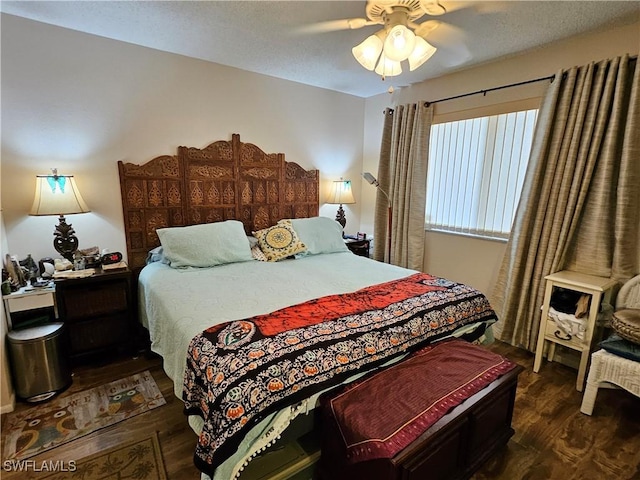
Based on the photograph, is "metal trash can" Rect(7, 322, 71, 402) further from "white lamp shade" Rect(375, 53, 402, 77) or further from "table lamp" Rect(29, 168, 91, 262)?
"white lamp shade" Rect(375, 53, 402, 77)

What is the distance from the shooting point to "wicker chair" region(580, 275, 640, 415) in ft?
6.08

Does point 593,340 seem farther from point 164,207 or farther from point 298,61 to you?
point 164,207

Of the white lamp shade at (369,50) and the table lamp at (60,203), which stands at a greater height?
the white lamp shade at (369,50)

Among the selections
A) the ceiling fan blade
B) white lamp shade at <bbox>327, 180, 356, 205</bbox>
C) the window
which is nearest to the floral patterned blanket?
the window

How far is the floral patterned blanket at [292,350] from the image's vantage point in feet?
4.04

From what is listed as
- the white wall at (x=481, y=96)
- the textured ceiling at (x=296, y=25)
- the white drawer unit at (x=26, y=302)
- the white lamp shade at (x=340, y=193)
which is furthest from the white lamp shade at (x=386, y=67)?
the white drawer unit at (x=26, y=302)

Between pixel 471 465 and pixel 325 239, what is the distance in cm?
210

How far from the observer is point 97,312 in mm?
2396

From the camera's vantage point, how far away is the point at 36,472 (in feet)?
5.17

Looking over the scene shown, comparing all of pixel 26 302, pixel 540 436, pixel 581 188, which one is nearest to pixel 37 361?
pixel 26 302

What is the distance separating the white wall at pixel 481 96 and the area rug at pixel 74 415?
287 cm

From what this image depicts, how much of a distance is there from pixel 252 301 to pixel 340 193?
2.18m

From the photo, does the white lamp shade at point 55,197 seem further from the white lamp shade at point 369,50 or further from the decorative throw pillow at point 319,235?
the white lamp shade at point 369,50

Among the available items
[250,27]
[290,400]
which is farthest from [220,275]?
[250,27]
